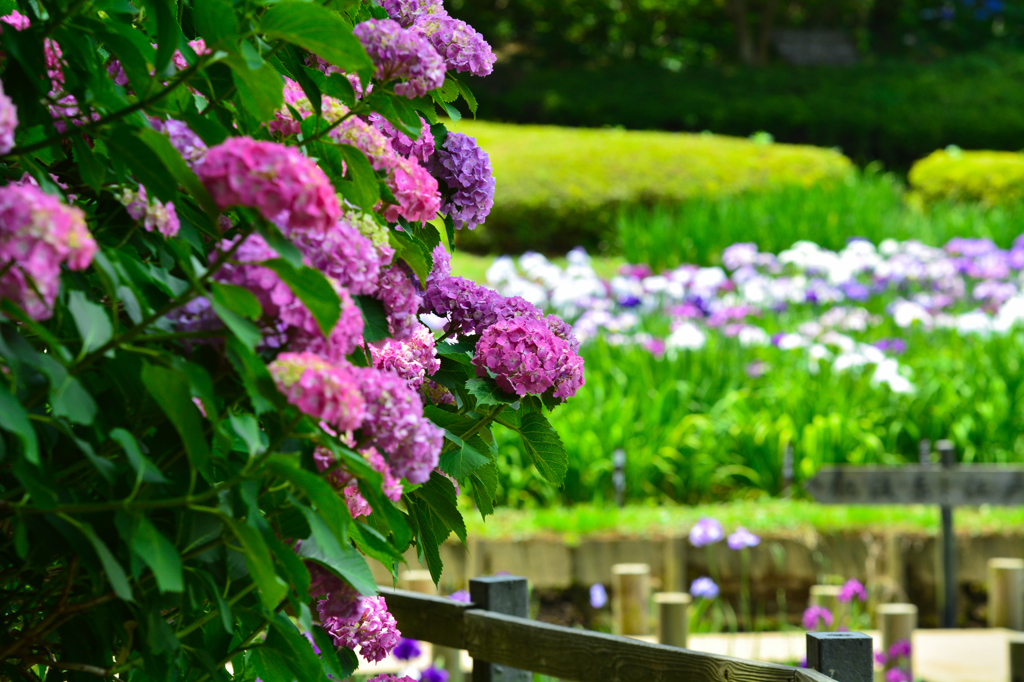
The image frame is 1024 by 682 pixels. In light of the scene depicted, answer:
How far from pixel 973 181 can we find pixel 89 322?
35.7 ft

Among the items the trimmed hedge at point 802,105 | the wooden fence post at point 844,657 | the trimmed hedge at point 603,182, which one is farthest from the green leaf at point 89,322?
the trimmed hedge at point 802,105

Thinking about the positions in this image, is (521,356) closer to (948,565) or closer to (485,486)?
(485,486)

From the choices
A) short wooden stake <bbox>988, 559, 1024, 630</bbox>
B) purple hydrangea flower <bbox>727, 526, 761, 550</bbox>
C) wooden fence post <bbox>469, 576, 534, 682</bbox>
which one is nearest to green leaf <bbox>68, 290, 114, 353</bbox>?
wooden fence post <bbox>469, 576, 534, 682</bbox>

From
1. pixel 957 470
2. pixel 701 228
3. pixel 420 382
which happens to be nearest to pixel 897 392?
pixel 957 470

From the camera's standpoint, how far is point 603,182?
31.4ft

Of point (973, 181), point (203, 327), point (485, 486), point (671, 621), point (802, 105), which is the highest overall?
point (802, 105)

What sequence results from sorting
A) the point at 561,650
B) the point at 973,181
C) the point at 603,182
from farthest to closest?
the point at 973,181 < the point at 603,182 < the point at 561,650

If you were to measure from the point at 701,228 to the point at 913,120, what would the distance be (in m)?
6.56

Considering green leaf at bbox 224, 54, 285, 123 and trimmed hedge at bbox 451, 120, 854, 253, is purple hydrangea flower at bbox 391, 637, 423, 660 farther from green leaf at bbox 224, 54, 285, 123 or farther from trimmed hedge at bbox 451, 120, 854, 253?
trimmed hedge at bbox 451, 120, 854, 253

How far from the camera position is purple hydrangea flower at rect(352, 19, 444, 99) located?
0.97 meters

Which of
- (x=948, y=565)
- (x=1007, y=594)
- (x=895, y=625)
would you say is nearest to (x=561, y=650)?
(x=895, y=625)

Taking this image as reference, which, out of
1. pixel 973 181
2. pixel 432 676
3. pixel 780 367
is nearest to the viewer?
pixel 432 676

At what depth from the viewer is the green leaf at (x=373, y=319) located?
0.99m

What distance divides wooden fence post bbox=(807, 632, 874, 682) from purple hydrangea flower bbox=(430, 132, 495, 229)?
0.75m
